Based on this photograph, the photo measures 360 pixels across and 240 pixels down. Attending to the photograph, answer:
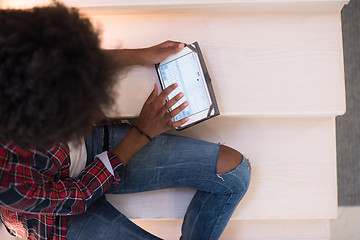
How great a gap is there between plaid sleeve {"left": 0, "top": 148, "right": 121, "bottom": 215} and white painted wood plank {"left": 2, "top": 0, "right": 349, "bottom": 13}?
14.5 inches

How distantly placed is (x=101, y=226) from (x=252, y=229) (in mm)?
500

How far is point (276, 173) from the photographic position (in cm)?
94

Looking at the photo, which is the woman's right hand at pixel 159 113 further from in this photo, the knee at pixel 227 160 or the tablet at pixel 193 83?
the knee at pixel 227 160

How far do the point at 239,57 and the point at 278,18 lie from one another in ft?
0.46

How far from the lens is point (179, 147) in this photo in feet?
2.85

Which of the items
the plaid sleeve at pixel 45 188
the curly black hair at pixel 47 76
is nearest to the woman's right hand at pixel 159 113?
the plaid sleeve at pixel 45 188

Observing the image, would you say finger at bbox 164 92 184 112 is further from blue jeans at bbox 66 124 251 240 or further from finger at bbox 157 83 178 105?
blue jeans at bbox 66 124 251 240

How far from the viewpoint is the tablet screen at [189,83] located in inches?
31.1

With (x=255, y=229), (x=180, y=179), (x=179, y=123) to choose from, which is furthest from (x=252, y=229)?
(x=179, y=123)

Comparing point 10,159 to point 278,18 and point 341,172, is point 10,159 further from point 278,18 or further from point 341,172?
Answer: point 341,172

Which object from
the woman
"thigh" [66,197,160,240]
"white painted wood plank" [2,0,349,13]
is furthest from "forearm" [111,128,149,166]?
"white painted wood plank" [2,0,349,13]

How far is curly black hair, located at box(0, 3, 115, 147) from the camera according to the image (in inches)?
18.8

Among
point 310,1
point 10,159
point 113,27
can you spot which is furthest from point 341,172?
point 10,159

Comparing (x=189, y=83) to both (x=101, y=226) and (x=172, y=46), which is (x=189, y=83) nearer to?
(x=172, y=46)
